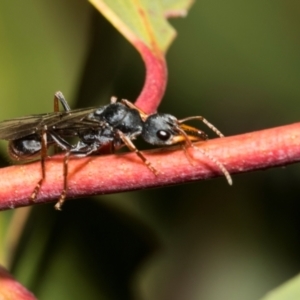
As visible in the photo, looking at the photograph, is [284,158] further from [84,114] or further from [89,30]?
[89,30]

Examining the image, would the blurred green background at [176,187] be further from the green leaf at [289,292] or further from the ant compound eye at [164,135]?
the green leaf at [289,292]

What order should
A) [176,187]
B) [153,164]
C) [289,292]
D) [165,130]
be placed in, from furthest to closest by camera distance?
[176,187] < [165,130] < [289,292] < [153,164]

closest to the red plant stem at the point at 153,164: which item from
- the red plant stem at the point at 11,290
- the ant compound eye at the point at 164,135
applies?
the red plant stem at the point at 11,290

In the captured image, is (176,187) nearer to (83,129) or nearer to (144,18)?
(83,129)

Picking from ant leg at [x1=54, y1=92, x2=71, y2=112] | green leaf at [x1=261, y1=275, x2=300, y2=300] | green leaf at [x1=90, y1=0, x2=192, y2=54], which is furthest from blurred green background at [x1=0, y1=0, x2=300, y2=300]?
green leaf at [x1=261, y1=275, x2=300, y2=300]

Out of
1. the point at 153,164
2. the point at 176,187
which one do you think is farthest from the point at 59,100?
the point at 153,164

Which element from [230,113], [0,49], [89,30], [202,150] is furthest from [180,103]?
[202,150]
